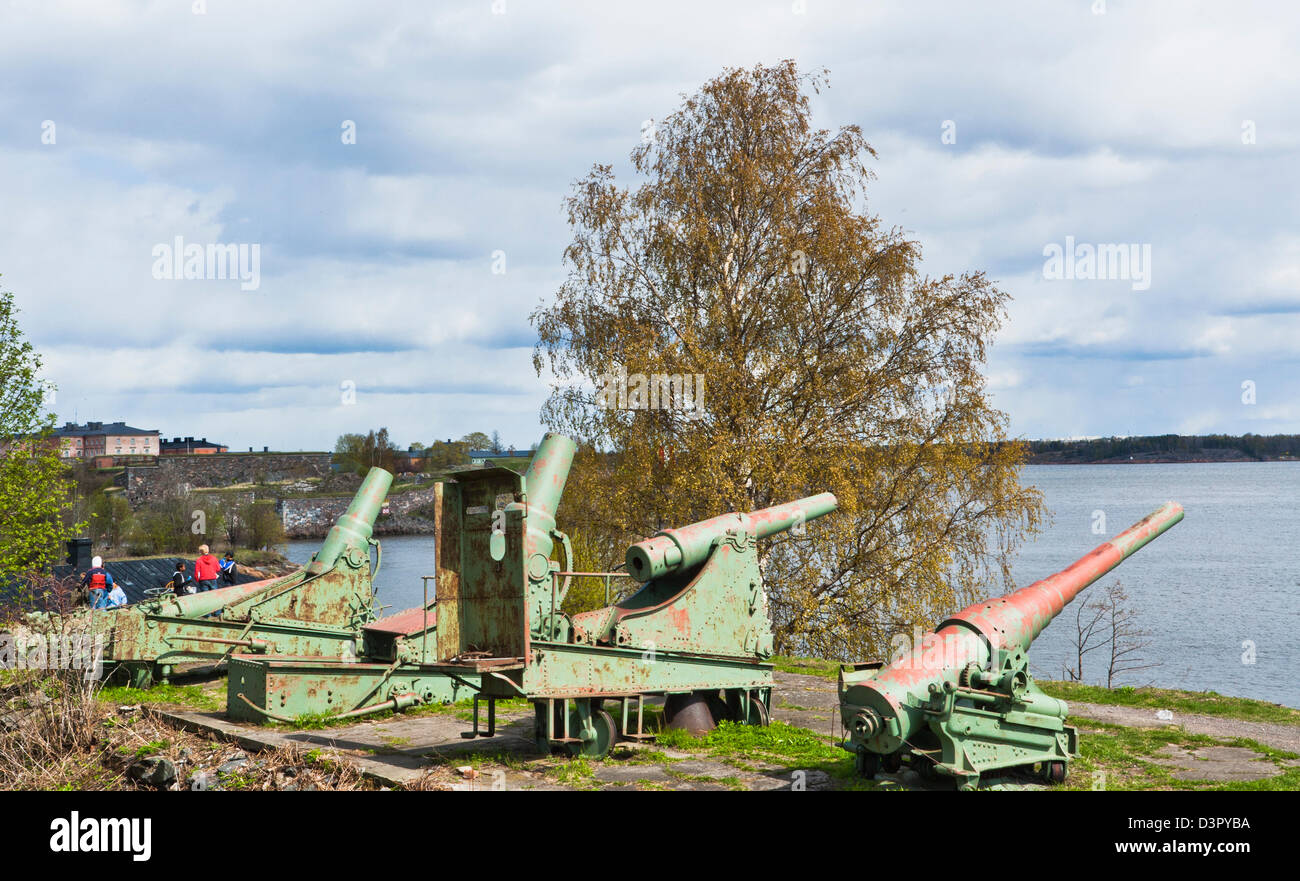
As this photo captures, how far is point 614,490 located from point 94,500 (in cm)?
4157

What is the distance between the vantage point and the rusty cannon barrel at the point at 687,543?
10.1 m

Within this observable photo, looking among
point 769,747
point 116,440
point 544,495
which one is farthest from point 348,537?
point 116,440

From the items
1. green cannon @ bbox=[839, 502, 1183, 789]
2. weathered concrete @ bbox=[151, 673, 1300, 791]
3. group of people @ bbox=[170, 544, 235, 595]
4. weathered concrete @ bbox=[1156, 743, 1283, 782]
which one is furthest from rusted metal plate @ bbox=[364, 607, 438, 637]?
weathered concrete @ bbox=[1156, 743, 1283, 782]

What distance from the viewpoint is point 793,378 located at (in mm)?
21172

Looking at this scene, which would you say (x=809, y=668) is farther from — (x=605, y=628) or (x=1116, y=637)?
(x=1116, y=637)

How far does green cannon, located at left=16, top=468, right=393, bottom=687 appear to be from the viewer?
42.4 feet

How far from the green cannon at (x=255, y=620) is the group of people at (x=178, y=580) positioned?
1.61 meters

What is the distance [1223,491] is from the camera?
123 m

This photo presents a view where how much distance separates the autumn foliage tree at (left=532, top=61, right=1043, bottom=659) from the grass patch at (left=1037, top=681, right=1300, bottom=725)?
7.22 meters

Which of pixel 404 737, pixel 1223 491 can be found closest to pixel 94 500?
pixel 404 737

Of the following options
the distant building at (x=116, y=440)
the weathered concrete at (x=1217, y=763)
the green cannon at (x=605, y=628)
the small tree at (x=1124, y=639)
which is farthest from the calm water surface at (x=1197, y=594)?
the distant building at (x=116, y=440)

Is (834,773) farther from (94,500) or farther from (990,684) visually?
(94,500)

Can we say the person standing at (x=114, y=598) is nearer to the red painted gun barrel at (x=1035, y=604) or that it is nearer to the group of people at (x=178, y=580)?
the group of people at (x=178, y=580)

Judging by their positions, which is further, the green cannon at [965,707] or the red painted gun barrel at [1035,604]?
the red painted gun barrel at [1035,604]
